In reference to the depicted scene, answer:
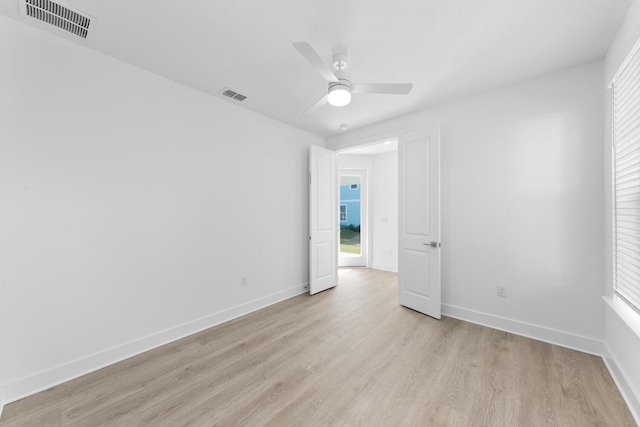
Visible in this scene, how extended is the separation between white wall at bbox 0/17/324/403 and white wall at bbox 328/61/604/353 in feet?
8.71

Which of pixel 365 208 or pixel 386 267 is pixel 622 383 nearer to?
pixel 386 267

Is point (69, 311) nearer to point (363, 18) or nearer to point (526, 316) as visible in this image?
point (363, 18)

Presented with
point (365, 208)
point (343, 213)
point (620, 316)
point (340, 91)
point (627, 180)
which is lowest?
point (620, 316)

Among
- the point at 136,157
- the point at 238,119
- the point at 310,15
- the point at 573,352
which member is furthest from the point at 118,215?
the point at 573,352

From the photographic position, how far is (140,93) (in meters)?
2.36

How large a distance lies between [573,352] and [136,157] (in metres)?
4.42

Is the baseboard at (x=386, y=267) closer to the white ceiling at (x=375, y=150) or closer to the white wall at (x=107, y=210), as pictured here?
the white ceiling at (x=375, y=150)

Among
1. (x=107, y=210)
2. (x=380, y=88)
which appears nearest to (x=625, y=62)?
(x=380, y=88)

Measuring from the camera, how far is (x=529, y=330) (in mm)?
2547

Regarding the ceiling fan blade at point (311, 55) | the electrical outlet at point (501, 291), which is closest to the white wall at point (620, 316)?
the electrical outlet at point (501, 291)

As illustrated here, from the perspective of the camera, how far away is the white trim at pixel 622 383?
5.13 ft

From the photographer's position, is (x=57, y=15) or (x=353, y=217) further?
(x=353, y=217)

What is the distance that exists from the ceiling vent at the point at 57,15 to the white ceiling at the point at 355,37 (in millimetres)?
61

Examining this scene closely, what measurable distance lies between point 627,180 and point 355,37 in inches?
89.3
